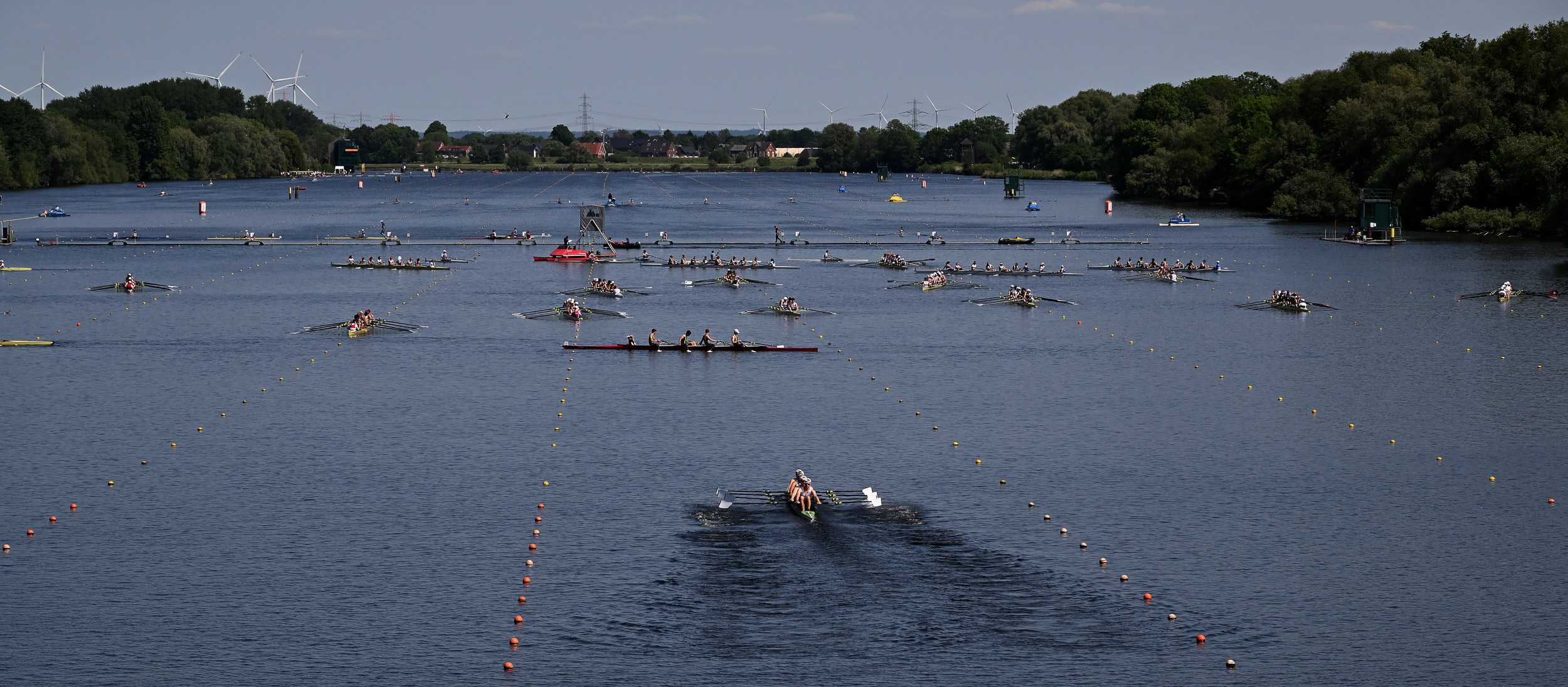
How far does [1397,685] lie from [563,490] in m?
20.3

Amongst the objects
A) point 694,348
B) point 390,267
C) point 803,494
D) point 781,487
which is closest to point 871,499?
point 803,494

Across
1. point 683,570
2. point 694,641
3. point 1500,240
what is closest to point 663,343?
point 683,570

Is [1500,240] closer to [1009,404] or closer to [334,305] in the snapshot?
[1009,404]

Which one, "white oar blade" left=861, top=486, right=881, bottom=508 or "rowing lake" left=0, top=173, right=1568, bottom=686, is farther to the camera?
"white oar blade" left=861, top=486, right=881, bottom=508

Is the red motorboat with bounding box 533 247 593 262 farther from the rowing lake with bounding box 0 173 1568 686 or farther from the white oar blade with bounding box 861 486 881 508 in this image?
the white oar blade with bounding box 861 486 881 508

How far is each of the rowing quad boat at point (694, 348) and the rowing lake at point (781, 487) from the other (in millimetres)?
857

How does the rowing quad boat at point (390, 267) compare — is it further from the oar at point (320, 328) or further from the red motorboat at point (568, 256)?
the oar at point (320, 328)

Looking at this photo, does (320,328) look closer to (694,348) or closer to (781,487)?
(694,348)

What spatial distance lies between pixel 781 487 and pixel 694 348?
894 inches

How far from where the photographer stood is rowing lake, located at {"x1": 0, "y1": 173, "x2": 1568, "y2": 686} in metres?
26.2

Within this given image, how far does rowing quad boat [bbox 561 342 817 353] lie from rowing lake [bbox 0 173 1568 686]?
857mm

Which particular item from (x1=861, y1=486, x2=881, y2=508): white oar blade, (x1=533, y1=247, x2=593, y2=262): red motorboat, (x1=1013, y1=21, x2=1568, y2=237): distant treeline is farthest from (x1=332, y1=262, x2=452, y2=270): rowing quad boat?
(x1=1013, y1=21, x2=1568, y2=237): distant treeline

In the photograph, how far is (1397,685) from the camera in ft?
81.4

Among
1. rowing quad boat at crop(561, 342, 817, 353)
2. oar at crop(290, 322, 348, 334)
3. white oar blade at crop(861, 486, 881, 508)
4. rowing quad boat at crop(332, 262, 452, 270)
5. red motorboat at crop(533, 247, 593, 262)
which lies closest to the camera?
white oar blade at crop(861, 486, 881, 508)
